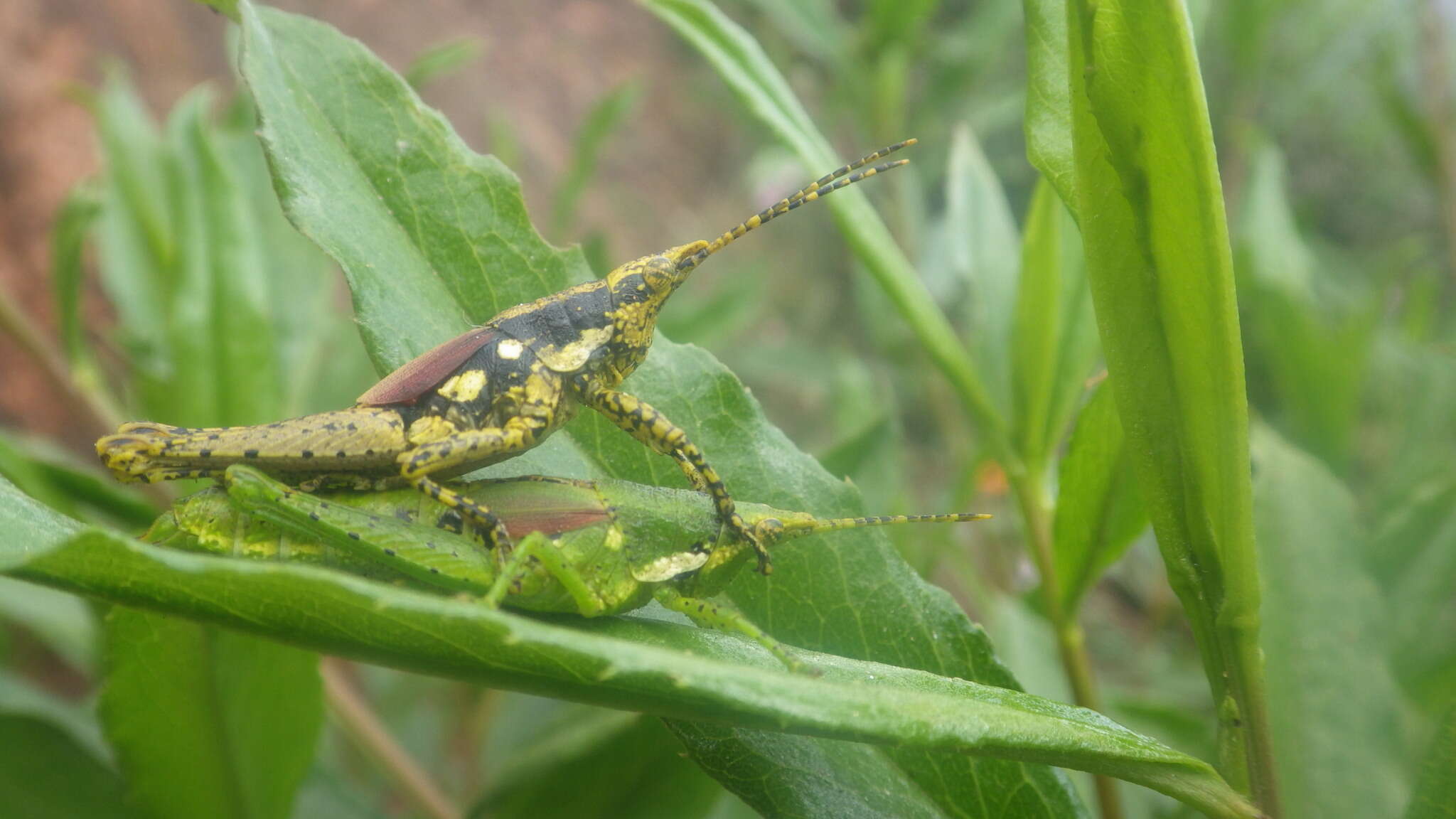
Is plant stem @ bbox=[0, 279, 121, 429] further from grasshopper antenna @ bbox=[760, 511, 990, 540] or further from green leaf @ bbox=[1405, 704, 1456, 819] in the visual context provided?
green leaf @ bbox=[1405, 704, 1456, 819]

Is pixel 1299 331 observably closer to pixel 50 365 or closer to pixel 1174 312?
pixel 1174 312

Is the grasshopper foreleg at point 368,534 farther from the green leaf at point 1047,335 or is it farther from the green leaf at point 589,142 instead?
the green leaf at point 589,142

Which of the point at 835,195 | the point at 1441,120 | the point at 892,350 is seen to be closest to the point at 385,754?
the point at 835,195

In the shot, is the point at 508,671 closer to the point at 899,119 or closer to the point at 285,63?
the point at 285,63

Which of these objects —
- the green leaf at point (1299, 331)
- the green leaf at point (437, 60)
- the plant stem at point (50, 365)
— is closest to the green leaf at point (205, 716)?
the plant stem at point (50, 365)

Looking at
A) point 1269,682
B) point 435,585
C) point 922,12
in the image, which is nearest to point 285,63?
point 435,585

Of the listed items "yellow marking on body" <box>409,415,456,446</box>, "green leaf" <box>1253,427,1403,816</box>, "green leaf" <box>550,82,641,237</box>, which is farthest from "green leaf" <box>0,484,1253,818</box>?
"green leaf" <box>550,82,641,237</box>
